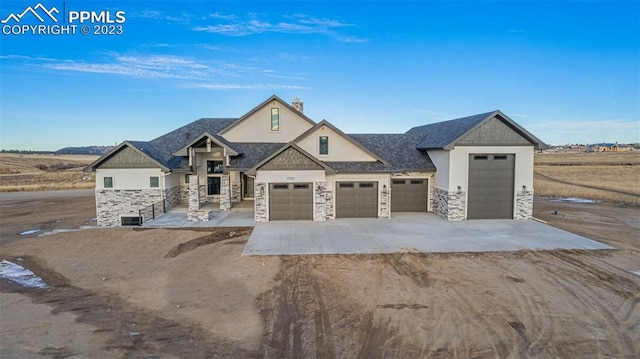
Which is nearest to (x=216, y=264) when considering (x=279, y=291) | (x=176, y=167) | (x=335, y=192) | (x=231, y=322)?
(x=279, y=291)

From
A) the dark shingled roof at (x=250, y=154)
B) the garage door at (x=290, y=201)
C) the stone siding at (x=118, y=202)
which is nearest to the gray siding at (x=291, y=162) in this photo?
the garage door at (x=290, y=201)

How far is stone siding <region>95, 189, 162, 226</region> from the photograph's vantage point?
20.6 meters

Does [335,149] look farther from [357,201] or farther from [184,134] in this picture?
[184,134]

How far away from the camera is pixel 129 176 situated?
21.0 meters

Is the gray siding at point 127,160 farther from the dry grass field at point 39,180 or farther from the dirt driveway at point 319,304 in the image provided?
the dry grass field at point 39,180

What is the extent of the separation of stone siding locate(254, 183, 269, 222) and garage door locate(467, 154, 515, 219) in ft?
36.0

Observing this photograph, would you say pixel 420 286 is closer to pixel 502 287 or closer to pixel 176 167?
pixel 502 287

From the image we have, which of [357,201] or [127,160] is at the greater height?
[127,160]

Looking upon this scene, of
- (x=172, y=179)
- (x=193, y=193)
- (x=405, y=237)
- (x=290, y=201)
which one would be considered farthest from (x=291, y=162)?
(x=172, y=179)

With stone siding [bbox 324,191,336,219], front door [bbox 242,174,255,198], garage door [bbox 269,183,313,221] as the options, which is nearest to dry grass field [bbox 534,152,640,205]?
stone siding [bbox 324,191,336,219]

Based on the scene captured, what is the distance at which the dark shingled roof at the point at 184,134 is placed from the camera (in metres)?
24.7

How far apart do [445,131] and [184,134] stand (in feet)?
58.5

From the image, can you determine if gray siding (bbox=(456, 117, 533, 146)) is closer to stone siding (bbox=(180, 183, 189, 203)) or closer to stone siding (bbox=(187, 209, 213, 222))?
stone siding (bbox=(187, 209, 213, 222))

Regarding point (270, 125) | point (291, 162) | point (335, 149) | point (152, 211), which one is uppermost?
point (270, 125)
